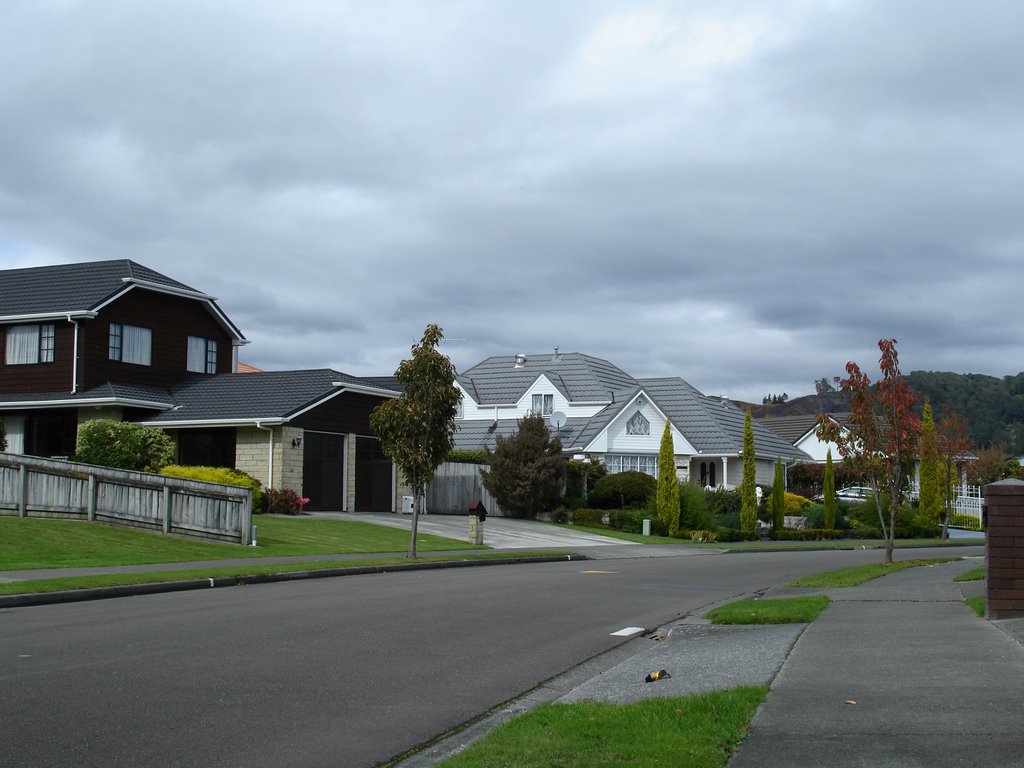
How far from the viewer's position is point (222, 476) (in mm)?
33562

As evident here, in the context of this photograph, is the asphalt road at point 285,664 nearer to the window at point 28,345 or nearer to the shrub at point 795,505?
the window at point 28,345

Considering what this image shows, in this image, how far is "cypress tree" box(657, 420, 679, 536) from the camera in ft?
143

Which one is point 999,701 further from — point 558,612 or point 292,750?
point 558,612

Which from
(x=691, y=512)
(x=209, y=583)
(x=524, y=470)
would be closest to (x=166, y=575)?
(x=209, y=583)

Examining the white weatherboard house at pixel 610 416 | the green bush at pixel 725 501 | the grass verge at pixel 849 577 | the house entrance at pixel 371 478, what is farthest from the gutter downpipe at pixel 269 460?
the grass verge at pixel 849 577

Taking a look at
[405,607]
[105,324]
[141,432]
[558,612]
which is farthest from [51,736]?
[105,324]

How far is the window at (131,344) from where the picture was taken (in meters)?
39.8

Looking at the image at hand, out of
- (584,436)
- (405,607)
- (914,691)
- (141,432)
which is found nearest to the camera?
(914,691)

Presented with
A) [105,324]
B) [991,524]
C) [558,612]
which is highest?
[105,324]

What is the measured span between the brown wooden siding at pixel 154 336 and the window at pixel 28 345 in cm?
155

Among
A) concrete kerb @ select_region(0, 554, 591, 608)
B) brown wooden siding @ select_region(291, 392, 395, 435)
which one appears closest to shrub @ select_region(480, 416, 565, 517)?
brown wooden siding @ select_region(291, 392, 395, 435)

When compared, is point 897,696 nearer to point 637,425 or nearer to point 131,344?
point 131,344

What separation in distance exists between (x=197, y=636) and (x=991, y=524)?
8515 millimetres

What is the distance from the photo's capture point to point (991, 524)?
39.7 ft
